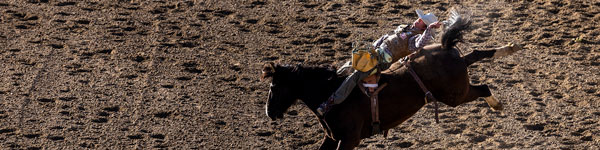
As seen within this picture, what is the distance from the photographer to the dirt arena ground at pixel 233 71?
10062mm

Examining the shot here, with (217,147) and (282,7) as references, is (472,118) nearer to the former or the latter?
(217,147)

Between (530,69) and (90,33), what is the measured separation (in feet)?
19.2

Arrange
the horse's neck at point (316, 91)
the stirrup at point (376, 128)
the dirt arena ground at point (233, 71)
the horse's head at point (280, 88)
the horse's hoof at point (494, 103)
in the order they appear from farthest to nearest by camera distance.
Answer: the dirt arena ground at point (233, 71) → the horse's hoof at point (494, 103) → the stirrup at point (376, 128) → the horse's neck at point (316, 91) → the horse's head at point (280, 88)

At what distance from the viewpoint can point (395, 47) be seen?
8742 millimetres

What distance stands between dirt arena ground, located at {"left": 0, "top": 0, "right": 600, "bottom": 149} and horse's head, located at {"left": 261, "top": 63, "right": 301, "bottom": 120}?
1.55 m

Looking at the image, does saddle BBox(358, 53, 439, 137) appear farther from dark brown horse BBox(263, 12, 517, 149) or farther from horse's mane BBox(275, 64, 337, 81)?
horse's mane BBox(275, 64, 337, 81)

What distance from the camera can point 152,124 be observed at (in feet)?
34.1

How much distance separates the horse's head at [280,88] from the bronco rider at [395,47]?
0.99 ft

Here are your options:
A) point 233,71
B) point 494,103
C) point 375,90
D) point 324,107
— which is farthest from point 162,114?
point 494,103

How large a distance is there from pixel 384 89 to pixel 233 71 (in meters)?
3.66

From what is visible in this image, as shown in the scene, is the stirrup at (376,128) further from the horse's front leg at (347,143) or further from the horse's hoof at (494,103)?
the horse's hoof at (494,103)

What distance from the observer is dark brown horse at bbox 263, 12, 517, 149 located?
8.40m

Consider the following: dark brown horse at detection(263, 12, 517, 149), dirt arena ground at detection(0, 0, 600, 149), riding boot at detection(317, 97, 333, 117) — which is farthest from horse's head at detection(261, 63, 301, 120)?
dirt arena ground at detection(0, 0, 600, 149)

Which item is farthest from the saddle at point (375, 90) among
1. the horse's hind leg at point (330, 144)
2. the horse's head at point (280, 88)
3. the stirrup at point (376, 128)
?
the horse's head at point (280, 88)
